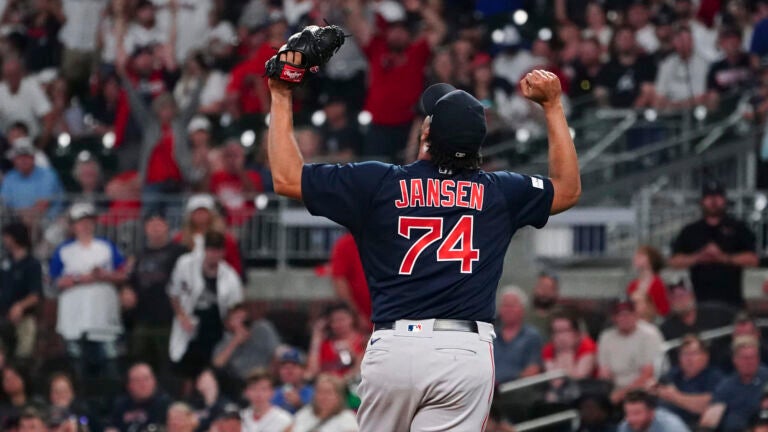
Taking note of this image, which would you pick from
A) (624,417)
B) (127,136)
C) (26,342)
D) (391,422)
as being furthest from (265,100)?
(391,422)

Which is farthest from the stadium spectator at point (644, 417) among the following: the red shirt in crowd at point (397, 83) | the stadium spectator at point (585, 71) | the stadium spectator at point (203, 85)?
the stadium spectator at point (203, 85)

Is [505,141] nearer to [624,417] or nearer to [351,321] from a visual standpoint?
[351,321]

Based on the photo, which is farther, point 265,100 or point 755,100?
point 265,100

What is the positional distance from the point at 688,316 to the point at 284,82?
7.13m

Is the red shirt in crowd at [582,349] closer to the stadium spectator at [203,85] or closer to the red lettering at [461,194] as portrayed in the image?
the stadium spectator at [203,85]

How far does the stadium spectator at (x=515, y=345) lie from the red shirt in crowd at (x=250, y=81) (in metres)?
5.61

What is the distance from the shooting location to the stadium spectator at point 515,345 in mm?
12281

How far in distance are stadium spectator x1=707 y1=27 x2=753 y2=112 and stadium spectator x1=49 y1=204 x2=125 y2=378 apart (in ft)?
19.8

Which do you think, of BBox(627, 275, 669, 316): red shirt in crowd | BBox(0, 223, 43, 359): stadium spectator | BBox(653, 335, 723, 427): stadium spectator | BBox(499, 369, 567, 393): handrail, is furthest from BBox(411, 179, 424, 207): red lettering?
BBox(0, 223, 43, 359): stadium spectator

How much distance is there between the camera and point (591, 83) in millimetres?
16750

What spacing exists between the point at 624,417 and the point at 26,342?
538cm

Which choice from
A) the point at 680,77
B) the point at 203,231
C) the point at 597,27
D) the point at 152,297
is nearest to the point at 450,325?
the point at 203,231

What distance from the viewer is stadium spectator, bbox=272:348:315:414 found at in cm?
1224

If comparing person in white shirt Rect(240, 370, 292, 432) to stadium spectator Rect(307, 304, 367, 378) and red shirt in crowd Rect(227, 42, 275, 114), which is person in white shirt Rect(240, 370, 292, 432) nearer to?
stadium spectator Rect(307, 304, 367, 378)
